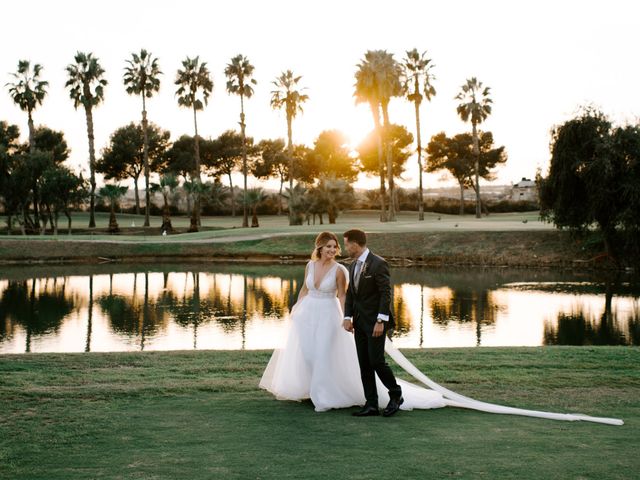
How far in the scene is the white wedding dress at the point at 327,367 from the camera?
8.63 m

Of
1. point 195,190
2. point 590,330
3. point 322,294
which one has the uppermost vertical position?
point 195,190

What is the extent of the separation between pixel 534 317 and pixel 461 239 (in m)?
24.4

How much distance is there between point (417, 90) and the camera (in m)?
73.2

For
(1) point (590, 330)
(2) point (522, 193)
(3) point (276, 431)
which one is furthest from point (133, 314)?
(2) point (522, 193)

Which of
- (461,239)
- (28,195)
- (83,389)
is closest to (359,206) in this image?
(28,195)

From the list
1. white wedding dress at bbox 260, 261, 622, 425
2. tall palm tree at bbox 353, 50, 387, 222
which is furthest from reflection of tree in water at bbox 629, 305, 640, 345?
tall palm tree at bbox 353, 50, 387, 222

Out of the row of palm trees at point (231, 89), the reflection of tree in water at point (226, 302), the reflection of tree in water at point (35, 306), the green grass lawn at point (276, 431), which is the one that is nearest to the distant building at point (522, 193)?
the row of palm trees at point (231, 89)

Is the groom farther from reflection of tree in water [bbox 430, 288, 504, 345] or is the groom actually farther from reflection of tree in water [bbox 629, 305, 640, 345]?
reflection of tree in water [bbox 629, 305, 640, 345]

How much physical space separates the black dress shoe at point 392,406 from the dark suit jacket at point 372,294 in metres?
0.82

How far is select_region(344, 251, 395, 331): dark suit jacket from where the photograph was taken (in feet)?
26.9

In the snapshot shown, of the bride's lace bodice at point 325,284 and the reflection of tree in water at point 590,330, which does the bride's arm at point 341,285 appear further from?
the reflection of tree in water at point 590,330

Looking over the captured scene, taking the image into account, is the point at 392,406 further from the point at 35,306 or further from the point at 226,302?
the point at 35,306

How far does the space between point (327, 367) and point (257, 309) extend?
1618cm

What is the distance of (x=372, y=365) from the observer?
8.31 metres
